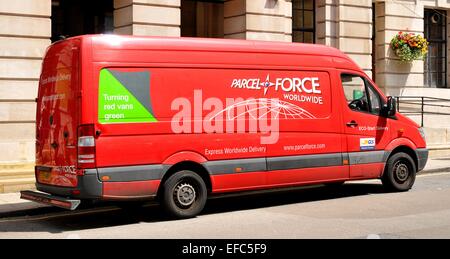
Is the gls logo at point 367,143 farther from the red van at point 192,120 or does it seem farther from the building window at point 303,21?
the building window at point 303,21

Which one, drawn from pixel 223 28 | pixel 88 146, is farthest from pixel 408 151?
pixel 223 28

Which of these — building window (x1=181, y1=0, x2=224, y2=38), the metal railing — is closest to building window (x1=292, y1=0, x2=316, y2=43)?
building window (x1=181, y1=0, x2=224, y2=38)

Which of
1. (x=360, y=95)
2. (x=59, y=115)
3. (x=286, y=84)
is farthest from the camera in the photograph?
(x=360, y=95)

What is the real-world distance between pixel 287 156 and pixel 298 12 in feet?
37.7

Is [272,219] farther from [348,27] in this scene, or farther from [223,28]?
[348,27]

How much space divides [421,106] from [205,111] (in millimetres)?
14139

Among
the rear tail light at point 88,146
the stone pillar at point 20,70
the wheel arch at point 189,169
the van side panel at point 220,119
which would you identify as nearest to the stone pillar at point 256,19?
the stone pillar at point 20,70

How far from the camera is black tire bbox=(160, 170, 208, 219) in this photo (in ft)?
29.3

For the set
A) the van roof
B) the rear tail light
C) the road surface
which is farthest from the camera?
the van roof

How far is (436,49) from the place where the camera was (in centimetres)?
2380

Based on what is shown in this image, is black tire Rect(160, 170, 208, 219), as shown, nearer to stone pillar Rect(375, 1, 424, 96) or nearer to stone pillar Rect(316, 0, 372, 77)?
stone pillar Rect(316, 0, 372, 77)

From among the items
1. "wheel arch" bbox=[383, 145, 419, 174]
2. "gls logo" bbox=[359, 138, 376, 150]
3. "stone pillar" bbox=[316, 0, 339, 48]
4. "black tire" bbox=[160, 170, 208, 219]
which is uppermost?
"stone pillar" bbox=[316, 0, 339, 48]

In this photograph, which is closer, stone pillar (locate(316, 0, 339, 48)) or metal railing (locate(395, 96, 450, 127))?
stone pillar (locate(316, 0, 339, 48))

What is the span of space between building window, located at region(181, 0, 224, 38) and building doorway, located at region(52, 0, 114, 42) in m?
2.97
